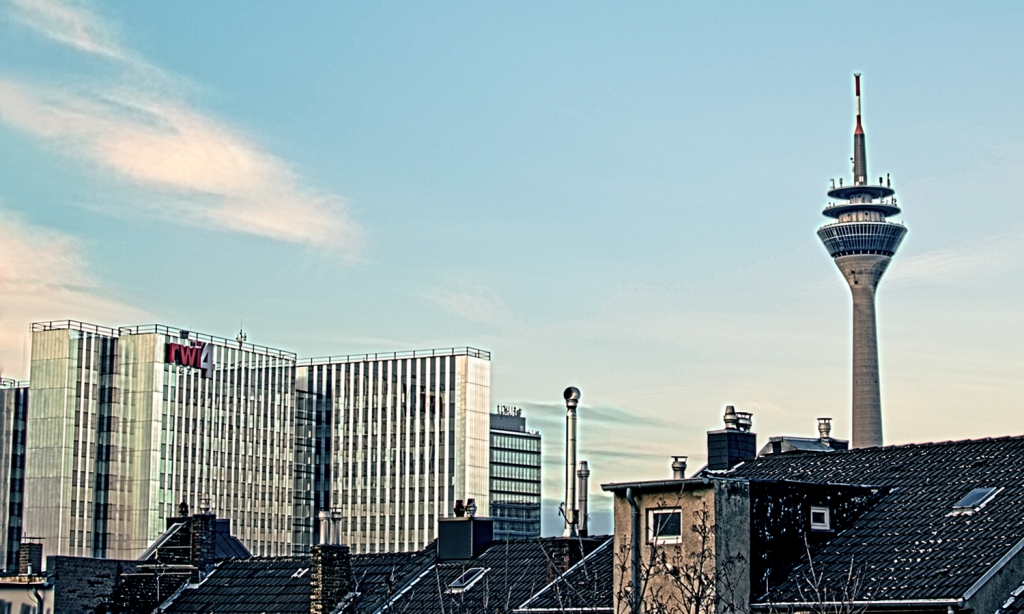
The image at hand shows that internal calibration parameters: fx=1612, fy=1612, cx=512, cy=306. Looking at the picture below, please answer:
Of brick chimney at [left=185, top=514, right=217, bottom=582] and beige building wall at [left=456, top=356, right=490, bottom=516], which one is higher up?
beige building wall at [left=456, top=356, right=490, bottom=516]

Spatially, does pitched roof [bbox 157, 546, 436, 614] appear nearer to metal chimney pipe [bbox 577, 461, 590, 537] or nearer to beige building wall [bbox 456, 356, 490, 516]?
metal chimney pipe [bbox 577, 461, 590, 537]

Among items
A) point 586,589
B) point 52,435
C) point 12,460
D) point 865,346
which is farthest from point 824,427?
point 865,346

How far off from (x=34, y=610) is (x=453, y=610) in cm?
1591

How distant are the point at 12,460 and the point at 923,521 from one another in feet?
461

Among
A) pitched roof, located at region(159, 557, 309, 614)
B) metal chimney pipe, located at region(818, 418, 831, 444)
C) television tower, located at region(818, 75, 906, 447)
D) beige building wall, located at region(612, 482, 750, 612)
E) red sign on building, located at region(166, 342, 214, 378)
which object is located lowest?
pitched roof, located at region(159, 557, 309, 614)

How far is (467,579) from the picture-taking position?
131ft

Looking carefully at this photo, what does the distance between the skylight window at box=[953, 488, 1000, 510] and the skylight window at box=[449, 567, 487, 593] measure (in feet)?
43.6

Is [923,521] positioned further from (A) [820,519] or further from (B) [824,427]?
(B) [824,427]

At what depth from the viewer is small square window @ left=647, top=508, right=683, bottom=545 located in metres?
29.7

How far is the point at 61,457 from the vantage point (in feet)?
470

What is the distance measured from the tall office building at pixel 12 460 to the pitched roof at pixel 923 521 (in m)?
128

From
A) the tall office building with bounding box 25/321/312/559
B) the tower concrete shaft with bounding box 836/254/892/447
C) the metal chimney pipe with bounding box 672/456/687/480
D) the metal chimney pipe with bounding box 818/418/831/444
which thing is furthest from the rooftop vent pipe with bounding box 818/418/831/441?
the tower concrete shaft with bounding box 836/254/892/447

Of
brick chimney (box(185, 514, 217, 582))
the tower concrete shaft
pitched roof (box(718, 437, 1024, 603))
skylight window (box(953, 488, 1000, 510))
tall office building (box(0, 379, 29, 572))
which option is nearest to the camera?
pitched roof (box(718, 437, 1024, 603))

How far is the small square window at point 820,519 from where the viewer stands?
30.7 m
